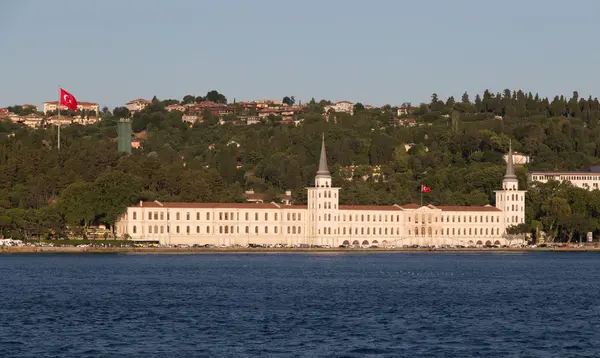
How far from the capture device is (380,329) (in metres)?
42.6

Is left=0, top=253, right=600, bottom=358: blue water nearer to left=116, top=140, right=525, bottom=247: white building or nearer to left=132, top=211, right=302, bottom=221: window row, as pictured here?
left=132, top=211, right=302, bottom=221: window row

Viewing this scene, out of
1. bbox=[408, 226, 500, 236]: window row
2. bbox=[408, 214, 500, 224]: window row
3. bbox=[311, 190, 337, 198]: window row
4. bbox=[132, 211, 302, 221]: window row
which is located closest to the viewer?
bbox=[132, 211, 302, 221]: window row

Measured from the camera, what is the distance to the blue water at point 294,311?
3797 cm

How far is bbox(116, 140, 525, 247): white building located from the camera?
368ft

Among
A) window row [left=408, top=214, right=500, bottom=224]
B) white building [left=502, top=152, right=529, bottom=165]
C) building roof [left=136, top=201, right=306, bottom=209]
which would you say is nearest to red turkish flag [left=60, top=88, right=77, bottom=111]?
building roof [left=136, top=201, right=306, bottom=209]

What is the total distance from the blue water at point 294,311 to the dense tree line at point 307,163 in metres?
35.3

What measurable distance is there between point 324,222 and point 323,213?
883 mm

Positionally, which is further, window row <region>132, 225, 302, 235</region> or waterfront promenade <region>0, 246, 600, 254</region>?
window row <region>132, 225, 302, 235</region>

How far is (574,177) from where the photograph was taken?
487 ft

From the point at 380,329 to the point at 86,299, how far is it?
53.2 feet

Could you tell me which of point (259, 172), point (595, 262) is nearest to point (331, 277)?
point (595, 262)

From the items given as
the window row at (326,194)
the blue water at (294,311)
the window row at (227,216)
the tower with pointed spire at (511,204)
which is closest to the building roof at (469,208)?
the tower with pointed spire at (511,204)

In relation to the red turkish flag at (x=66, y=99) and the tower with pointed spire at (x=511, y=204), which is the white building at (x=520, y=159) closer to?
the tower with pointed spire at (x=511, y=204)

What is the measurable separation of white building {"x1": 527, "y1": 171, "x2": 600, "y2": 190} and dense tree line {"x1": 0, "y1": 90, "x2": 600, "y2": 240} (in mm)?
2668
